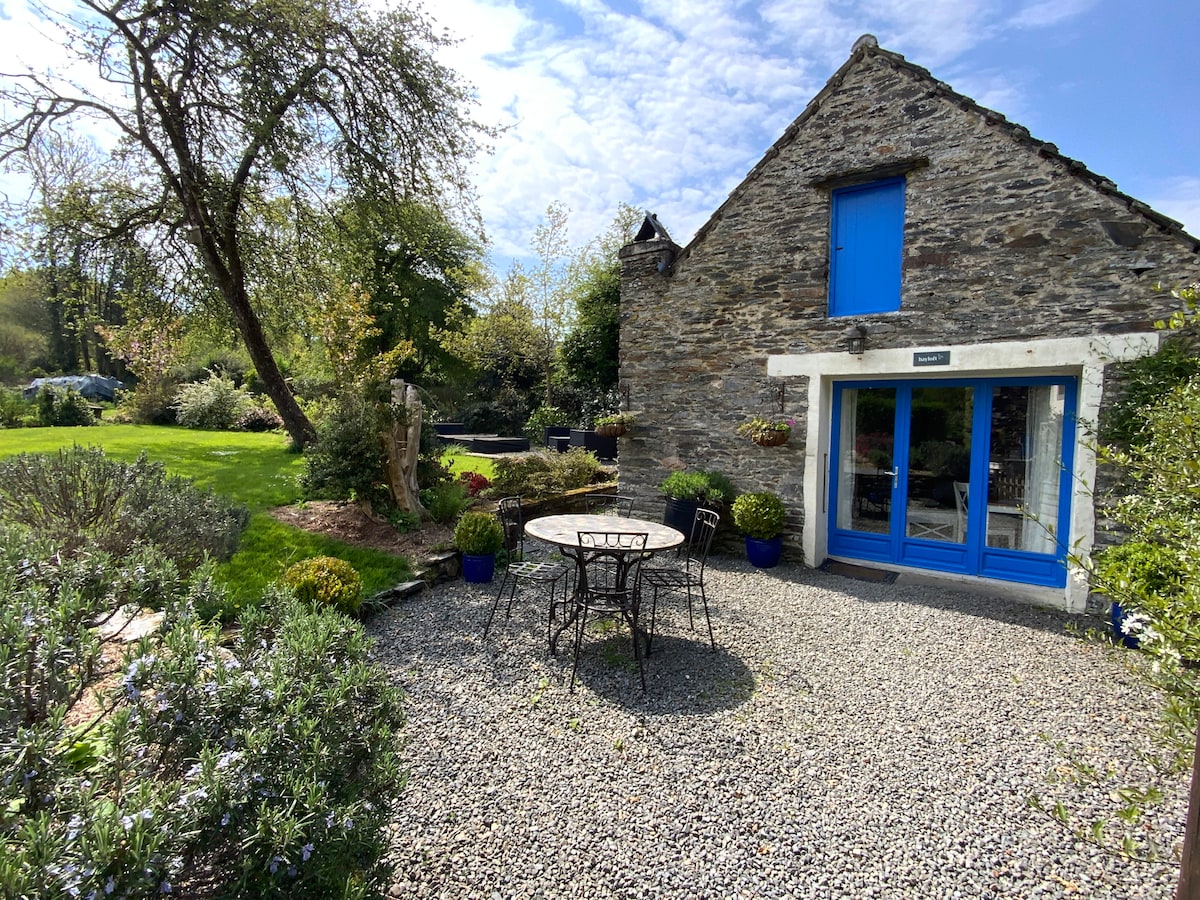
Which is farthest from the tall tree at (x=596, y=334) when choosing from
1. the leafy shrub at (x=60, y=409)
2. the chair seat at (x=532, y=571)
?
the leafy shrub at (x=60, y=409)

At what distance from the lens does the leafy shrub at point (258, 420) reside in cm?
1892

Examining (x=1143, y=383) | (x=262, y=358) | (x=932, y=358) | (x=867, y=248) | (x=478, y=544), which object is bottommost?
(x=478, y=544)

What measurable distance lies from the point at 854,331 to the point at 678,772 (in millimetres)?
5307

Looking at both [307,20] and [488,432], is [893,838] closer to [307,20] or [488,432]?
[307,20]

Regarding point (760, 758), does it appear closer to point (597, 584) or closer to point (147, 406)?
point (597, 584)

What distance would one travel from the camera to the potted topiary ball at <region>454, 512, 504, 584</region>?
6.14 meters

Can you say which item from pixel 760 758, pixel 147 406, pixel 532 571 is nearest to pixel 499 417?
pixel 147 406

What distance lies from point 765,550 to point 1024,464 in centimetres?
296

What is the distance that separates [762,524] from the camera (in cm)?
695

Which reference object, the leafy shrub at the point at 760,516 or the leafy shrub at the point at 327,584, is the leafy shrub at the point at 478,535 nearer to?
the leafy shrub at the point at 327,584

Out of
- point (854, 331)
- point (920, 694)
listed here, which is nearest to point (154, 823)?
point (920, 694)

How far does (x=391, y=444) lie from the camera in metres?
6.86

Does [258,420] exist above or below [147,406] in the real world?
below

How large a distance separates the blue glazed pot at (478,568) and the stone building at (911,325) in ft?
9.95
